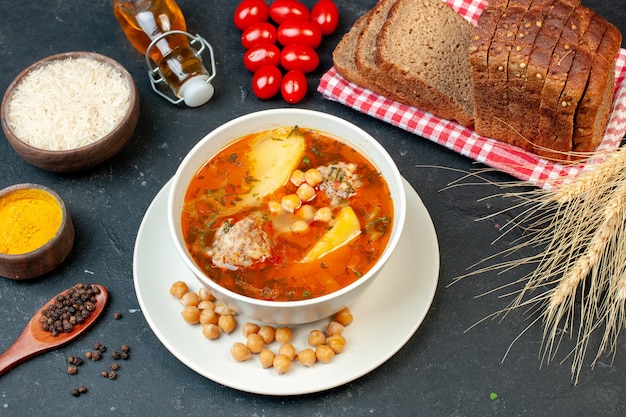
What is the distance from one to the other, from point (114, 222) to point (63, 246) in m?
0.39

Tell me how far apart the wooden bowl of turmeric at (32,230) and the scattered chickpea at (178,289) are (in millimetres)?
704

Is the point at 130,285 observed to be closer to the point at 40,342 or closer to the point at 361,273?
the point at 40,342

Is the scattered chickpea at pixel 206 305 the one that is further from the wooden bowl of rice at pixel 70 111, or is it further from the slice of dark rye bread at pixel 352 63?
the slice of dark rye bread at pixel 352 63

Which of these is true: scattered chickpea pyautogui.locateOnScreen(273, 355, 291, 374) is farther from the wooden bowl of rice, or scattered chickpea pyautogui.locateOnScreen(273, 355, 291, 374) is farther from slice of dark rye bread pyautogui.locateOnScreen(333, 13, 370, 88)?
slice of dark rye bread pyautogui.locateOnScreen(333, 13, 370, 88)

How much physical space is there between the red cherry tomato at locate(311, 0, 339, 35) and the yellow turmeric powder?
80.4 inches

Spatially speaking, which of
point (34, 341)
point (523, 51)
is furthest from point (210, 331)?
point (523, 51)

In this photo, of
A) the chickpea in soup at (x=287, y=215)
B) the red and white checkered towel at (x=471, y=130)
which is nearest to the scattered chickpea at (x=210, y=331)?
the chickpea in soup at (x=287, y=215)

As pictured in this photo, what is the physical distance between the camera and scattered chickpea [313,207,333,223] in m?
3.61

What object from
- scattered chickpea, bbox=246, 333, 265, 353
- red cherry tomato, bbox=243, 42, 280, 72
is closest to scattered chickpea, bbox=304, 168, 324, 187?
scattered chickpea, bbox=246, 333, 265, 353

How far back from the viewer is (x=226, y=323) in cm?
364

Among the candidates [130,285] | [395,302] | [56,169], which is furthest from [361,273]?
[56,169]

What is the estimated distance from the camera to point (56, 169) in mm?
4371

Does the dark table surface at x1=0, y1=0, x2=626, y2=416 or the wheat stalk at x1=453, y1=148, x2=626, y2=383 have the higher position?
Answer: the wheat stalk at x1=453, y1=148, x2=626, y2=383

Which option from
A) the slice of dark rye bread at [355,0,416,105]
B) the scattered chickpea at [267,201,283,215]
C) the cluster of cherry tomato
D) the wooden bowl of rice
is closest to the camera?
the scattered chickpea at [267,201,283,215]
